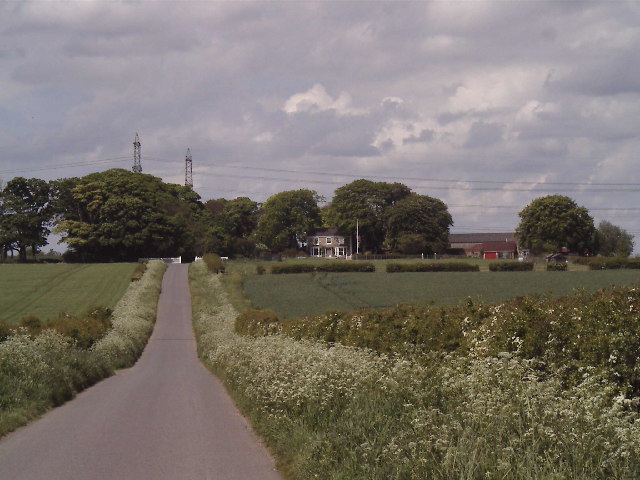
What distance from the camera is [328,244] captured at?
144 m

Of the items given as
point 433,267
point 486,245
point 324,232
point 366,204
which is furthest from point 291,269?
point 486,245

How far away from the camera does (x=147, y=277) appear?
81.4 m

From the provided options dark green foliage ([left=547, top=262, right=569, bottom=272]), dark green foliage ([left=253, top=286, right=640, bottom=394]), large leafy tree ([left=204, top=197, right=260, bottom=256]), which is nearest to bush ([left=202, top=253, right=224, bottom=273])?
large leafy tree ([left=204, top=197, right=260, bottom=256])

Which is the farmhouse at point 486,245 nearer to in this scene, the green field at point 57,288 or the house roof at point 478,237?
the house roof at point 478,237

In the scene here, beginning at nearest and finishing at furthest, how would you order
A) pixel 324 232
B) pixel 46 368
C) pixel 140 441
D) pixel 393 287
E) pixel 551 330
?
pixel 551 330 → pixel 140 441 → pixel 46 368 → pixel 393 287 → pixel 324 232

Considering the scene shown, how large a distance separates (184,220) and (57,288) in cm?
3925

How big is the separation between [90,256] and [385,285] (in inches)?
Answer: 2382

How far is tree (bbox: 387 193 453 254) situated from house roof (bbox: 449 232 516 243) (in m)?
59.8

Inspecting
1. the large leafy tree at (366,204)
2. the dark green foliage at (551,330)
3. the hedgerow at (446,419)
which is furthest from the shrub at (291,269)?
the hedgerow at (446,419)

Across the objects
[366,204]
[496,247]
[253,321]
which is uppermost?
[366,204]

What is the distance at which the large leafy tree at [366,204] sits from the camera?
414 feet

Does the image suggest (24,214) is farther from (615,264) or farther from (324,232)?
(615,264)

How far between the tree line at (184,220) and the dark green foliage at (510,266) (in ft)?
94.6

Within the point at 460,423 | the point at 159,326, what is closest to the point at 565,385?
the point at 460,423
